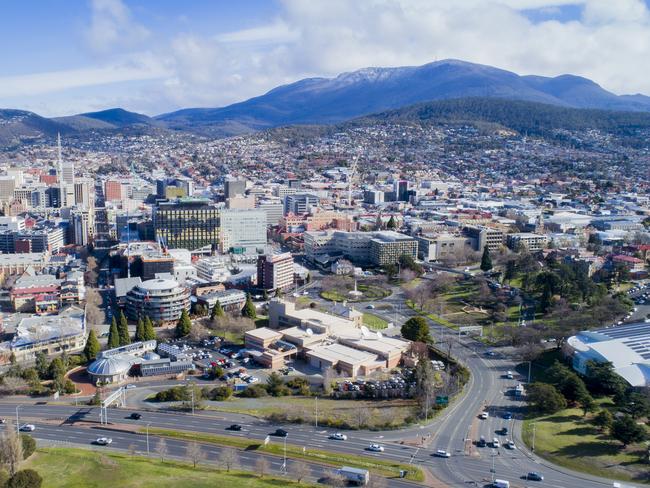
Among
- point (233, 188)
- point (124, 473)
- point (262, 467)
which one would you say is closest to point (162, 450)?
point (124, 473)

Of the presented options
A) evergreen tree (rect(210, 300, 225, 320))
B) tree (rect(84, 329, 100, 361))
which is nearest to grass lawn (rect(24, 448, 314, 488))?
tree (rect(84, 329, 100, 361))

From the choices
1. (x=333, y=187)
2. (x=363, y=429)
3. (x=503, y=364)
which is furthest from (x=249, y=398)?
(x=333, y=187)

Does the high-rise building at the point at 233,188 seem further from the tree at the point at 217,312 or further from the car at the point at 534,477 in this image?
the car at the point at 534,477

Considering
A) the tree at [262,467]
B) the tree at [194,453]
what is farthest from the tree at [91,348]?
the tree at [262,467]

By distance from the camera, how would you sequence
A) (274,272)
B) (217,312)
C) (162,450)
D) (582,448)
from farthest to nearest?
(274,272) → (217,312) → (582,448) → (162,450)

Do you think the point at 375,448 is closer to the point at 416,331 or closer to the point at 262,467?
the point at 262,467
